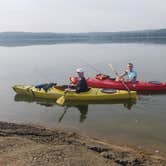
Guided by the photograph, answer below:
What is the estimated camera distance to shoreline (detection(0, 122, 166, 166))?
25.4 ft

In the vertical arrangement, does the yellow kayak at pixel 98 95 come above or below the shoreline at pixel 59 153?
above

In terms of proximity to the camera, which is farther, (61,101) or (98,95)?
(98,95)

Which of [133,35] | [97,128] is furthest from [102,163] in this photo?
[133,35]

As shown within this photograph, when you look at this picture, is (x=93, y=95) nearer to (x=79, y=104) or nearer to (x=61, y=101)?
(x=79, y=104)

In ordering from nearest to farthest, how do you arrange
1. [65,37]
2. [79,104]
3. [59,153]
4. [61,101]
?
[59,153], [61,101], [79,104], [65,37]

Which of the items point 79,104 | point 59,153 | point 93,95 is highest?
point 93,95

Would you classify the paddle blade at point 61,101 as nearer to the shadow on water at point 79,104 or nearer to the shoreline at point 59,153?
the shadow on water at point 79,104

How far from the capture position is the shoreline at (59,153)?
25.4 feet

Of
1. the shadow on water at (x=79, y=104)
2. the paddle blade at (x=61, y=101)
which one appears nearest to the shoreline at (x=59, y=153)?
the shadow on water at (x=79, y=104)

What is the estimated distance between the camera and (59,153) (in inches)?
319

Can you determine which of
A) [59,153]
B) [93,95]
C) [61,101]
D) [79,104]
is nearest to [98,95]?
[93,95]

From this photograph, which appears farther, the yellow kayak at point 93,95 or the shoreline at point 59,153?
the yellow kayak at point 93,95

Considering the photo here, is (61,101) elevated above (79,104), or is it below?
above

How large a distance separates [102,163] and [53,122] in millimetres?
6494
